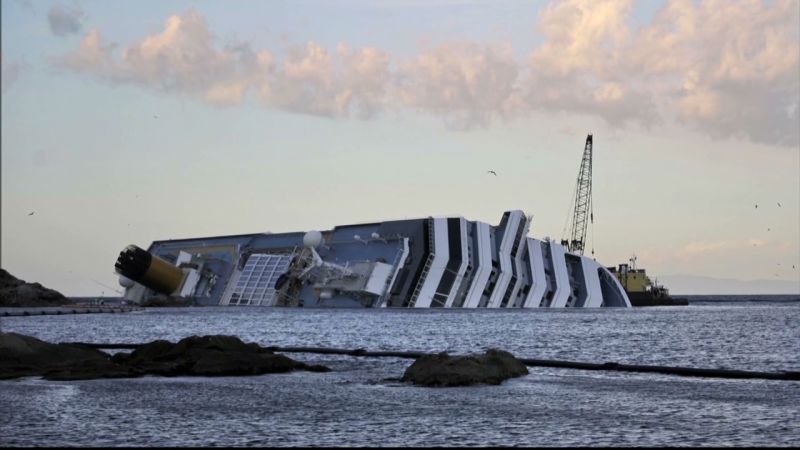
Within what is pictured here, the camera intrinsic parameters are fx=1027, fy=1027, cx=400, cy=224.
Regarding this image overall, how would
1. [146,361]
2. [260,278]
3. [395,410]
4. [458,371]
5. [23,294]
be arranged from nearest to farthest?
1. [395,410]
2. [458,371]
3. [146,361]
4. [260,278]
5. [23,294]

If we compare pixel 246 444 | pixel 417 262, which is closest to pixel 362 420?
pixel 246 444

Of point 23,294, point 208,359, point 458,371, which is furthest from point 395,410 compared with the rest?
point 23,294

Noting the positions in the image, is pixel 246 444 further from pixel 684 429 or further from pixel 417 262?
pixel 417 262

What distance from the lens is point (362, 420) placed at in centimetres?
2131

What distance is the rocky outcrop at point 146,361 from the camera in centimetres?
3136

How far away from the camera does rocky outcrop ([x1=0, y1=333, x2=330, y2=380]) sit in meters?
31.4

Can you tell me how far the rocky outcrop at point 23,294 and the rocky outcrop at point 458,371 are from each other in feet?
413

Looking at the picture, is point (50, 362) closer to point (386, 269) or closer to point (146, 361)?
point (146, 361)

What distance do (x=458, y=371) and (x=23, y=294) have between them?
132 metres

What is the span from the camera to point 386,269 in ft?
344

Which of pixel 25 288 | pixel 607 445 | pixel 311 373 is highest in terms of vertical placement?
pixel 607 445

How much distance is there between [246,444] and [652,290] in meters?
175

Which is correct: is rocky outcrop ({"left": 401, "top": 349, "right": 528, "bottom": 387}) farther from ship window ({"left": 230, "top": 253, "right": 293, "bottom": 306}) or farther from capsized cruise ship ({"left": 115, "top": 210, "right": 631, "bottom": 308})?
ship window ({"left": 230, "top": 253, "right": 293, "bottom": 306})

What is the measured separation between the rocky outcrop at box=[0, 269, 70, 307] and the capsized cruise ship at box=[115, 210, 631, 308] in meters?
24.5
